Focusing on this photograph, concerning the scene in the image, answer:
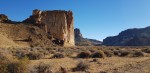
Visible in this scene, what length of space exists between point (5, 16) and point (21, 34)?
43.4 ft

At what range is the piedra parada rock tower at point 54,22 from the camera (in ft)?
276

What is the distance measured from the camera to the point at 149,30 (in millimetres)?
191625

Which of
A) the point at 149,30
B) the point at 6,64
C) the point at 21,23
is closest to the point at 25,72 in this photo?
the point at 6,64

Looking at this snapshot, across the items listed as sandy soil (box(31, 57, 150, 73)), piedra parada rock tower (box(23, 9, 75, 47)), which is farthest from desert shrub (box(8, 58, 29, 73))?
piedra parada rock tower (box(23, 9, 75, 47))

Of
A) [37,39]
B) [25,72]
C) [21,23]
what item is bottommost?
[25,72]

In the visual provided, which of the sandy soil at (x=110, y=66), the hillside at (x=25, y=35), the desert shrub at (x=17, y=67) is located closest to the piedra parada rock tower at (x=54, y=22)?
the hillside at (x=25, y=35)

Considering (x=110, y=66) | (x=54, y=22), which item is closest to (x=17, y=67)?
(x=110, y=66)

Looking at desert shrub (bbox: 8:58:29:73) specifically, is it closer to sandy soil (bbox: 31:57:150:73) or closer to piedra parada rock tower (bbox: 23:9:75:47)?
sandy soil (bbox: 31:57:150:73)

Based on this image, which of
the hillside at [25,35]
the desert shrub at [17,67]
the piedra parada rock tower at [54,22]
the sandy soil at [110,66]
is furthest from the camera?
the piedra parada rock tower at [54,22]

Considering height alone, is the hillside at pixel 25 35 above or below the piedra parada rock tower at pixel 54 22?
below

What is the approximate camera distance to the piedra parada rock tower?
84.1 meters

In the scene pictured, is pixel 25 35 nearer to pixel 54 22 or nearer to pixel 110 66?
pixel 54 22

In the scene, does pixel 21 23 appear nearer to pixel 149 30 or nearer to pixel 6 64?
pixel 6 64

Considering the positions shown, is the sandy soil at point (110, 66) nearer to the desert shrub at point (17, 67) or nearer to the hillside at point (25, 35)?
the desert shrub at point (17, 67)
